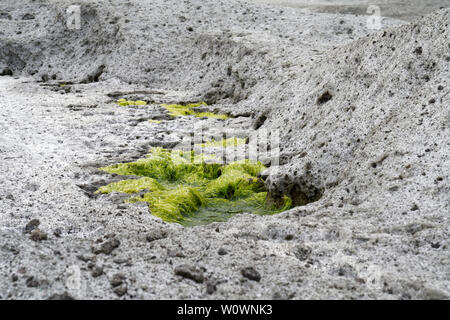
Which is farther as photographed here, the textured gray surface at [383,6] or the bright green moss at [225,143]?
the textured gray surface at [383,6]

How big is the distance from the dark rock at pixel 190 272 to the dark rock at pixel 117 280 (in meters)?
0.48

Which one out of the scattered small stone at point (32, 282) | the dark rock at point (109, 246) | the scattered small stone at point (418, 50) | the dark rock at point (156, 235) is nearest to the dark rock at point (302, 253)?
the dark rock at point (156, 235)

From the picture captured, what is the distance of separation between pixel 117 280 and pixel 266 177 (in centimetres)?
438

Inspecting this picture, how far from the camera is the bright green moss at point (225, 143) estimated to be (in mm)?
9617

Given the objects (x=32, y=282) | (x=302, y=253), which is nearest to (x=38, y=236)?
(x=32, y=282)

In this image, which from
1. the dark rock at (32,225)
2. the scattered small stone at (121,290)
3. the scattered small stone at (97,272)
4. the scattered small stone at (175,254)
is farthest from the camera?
the dark rock at (32,225)

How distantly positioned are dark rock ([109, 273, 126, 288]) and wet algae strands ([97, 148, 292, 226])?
6.81ft

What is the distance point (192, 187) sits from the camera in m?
7.88

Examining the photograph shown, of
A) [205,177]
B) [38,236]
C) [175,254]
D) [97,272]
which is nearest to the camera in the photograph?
[97,272]

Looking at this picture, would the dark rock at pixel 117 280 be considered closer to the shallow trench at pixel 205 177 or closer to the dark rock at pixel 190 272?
the dark rock at pixel 190 272

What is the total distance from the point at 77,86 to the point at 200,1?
256 inches

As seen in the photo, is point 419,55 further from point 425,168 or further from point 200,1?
point 200,1

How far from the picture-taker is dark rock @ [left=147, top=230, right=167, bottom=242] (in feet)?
15.9

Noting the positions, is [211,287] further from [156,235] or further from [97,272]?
[156,235]
